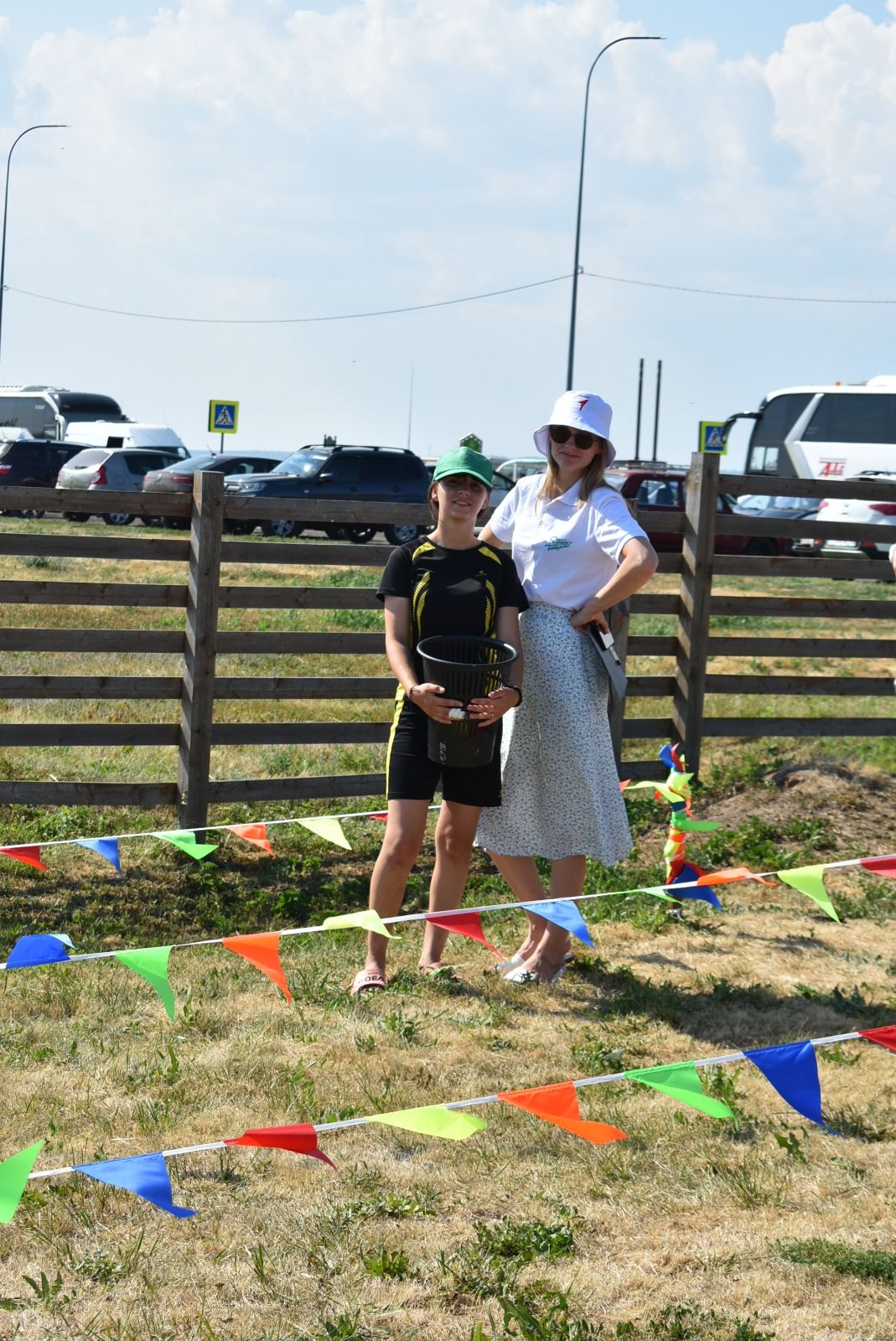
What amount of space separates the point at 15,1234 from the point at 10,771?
465cm

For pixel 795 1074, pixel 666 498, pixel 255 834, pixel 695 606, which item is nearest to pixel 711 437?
pixel 666 498

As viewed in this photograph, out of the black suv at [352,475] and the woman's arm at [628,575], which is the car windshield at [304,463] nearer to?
the black suv at [352,475]

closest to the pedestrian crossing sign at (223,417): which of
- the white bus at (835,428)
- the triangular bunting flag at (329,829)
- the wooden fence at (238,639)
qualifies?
the white bus at (835,428)

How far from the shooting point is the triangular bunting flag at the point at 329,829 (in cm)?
552

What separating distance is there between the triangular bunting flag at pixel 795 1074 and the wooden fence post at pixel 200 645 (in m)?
3.56

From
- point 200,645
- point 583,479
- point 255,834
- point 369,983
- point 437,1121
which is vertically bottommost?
point 369,983

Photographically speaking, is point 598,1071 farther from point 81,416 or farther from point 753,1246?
point 81,416

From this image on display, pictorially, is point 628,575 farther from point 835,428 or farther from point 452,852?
point 835,428

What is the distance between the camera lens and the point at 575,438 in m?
4.75

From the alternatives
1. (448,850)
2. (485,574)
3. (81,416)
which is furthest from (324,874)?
(81,416)

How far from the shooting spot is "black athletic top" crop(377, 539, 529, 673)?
468 centimetres

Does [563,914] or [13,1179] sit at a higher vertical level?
[563,914]

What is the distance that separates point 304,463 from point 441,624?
21.5 metres

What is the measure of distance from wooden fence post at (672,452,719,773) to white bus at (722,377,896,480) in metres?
21.0
